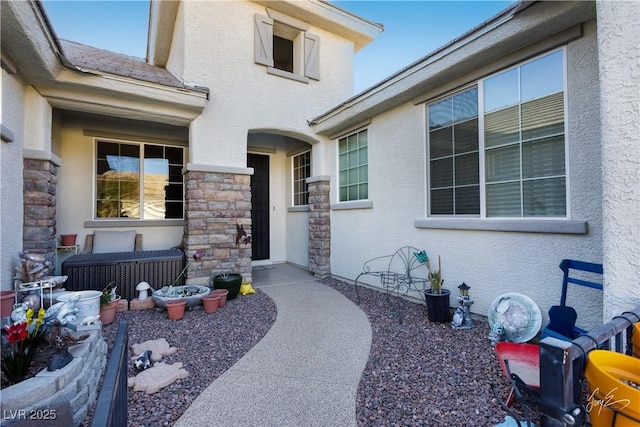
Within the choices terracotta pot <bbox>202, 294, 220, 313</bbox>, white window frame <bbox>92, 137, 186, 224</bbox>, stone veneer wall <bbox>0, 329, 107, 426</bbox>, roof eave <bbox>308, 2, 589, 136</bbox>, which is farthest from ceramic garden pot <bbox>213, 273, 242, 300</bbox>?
roof eave <bbox>308, 2, 589, 136</bbox>

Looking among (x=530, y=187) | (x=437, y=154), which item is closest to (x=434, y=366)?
(x=530, y=187)

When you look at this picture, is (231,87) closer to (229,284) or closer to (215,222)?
(215,222)

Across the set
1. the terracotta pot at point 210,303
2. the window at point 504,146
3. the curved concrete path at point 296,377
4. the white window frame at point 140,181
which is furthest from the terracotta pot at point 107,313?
the window at point 504,146

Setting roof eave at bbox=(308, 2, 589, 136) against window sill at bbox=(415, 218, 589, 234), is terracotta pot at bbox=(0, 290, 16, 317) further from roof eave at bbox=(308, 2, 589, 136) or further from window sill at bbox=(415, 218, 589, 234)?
roof eave at bbox=(308, 2, 589, 136)

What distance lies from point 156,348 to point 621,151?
4486mm

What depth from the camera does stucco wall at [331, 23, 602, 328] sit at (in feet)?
9.29

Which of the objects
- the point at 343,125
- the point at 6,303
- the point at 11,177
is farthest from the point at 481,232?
the point at 11,177

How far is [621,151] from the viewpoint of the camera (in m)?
2.02

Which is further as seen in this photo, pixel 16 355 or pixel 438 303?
pixel 438 303

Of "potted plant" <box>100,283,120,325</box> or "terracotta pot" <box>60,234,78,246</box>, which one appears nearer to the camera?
"potted plant" <box>100,283,120,325</box>

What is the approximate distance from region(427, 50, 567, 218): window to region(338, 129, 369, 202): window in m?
1.51

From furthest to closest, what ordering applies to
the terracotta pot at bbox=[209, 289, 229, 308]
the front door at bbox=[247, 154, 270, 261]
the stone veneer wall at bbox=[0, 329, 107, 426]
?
the front door at bbox=[247, 154, 270, 261], the terracotta pot at bbox=[209, 289, 229, 308], the stone veneer wall at bbox=[0, 329, 107, 426]

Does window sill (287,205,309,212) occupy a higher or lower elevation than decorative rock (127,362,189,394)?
higher

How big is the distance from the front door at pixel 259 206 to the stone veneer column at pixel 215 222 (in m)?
2.02
